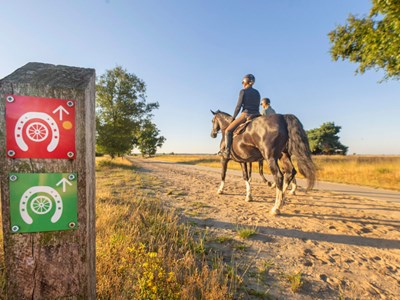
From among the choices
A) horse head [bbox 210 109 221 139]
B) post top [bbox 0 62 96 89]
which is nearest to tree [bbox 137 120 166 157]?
horse head [bbox 210 109 221 139]

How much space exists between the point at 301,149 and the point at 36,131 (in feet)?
17.2

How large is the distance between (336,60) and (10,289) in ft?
35.0

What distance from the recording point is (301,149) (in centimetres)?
507

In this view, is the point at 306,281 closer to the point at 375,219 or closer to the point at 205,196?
the point at 375,219

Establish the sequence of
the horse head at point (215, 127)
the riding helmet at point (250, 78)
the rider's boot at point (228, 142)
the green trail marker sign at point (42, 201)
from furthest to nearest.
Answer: the horse head at point (215, 127) → the rider's boot at point (228, 142) → the riding helmet at point (250, 78) → the green trail marker sign at point (42, 201)

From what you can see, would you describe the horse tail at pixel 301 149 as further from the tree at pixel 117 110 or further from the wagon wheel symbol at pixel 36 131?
the tree at pixel 117 110

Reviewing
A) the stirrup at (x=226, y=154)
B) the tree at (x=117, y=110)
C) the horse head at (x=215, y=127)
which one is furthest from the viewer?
the tree at (x=117, y=110)

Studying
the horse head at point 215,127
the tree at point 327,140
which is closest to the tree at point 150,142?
the tree at point 327,140

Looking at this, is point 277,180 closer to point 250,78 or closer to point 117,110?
point 250,78

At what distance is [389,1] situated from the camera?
506 cm

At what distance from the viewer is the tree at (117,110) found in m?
→ 17.5

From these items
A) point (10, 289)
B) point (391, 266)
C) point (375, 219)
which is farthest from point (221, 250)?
point (375, 219)

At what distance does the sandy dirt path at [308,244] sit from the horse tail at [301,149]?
104 centimetres

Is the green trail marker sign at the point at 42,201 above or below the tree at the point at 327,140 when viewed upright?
below
